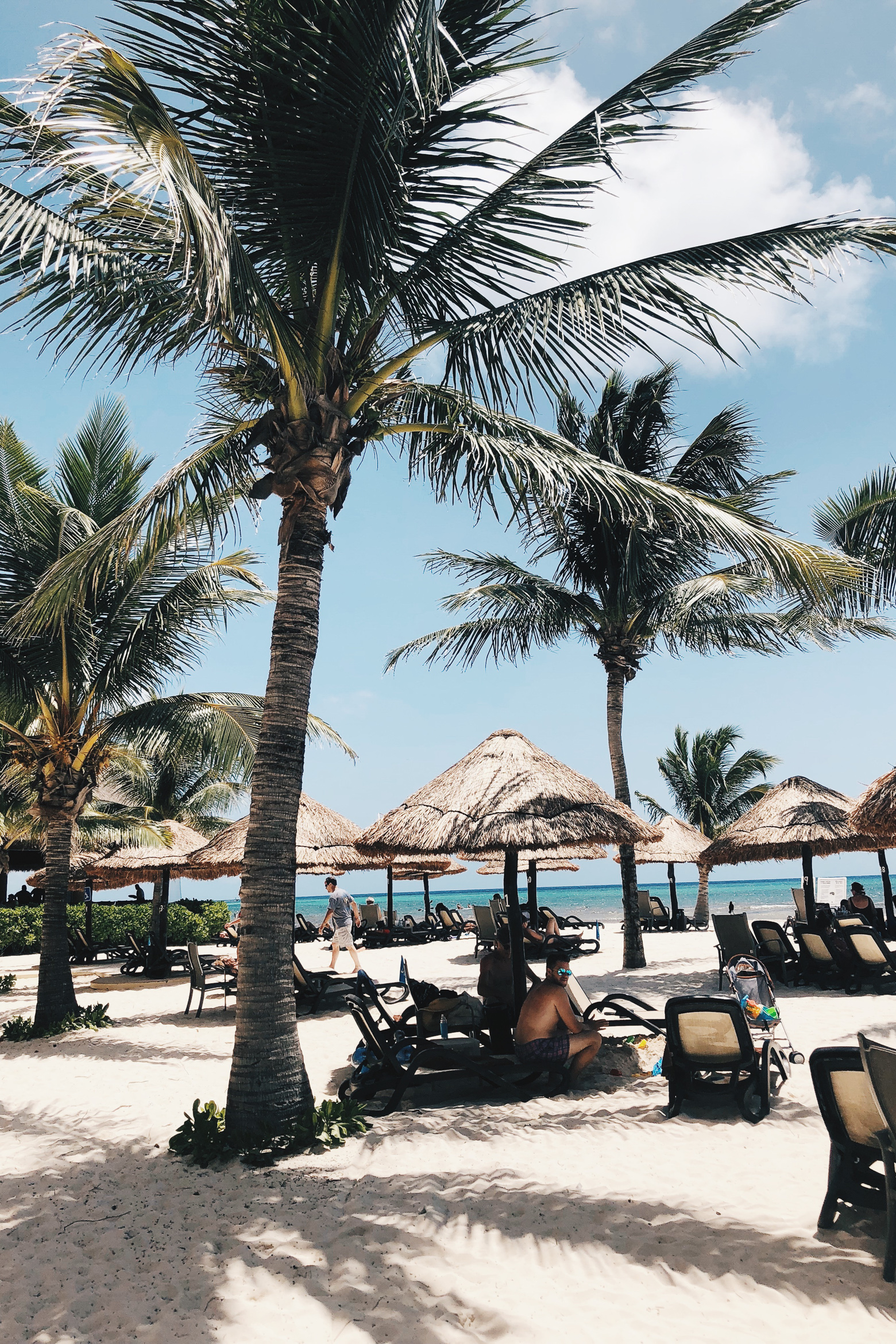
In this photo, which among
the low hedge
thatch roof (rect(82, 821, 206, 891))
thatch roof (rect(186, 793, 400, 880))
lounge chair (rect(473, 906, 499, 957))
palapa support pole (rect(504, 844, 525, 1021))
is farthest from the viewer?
the low hedge

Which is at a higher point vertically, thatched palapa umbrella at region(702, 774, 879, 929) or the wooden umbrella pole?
thatched palapa umbrella at region(702, 774, 879, 929)

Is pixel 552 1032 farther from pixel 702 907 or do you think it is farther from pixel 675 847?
pixel 702 907

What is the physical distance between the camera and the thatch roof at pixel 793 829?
12.4m

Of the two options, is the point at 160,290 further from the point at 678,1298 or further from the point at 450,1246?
the point at 678,1298

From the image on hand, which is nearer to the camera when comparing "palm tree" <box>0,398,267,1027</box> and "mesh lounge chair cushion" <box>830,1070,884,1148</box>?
"mesh lounge chair cushion" <box>830,1070,884,1148</box>

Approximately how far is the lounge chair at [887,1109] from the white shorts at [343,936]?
1025cm

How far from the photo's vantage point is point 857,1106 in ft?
12.3

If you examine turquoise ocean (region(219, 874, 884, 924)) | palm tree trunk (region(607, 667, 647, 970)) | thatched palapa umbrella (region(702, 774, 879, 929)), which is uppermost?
palm tree trunk (region(607, 667, 647, 970))

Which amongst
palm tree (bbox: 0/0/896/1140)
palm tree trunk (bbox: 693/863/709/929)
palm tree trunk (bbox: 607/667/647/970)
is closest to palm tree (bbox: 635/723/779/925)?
palm tree trunk (bbox: 693/863/709/929)

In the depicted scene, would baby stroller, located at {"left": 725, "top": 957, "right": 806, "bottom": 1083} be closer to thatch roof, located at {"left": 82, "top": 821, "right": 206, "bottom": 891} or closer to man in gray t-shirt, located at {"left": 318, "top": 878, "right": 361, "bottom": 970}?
man in gray t-shirt, located at {"left": 318, "top": 878, "right": 361, "bottom": 970}

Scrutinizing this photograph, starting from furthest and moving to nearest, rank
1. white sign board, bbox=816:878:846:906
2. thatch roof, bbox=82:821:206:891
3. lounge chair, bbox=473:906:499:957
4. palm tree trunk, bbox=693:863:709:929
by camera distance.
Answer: palm tree trunk, bbox=693:863:709:929 → white sign board, bbox=816:878:846:906 → lounge chair, bbox=473:906:499:957 → thatch roof, bbox=82:821:206:891

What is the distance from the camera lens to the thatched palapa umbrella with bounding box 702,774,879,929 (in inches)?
490

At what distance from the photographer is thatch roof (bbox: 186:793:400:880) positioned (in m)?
11.8

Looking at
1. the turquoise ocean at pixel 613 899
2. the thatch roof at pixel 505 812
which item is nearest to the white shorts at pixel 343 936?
the thatch roof at pixel 505 812
